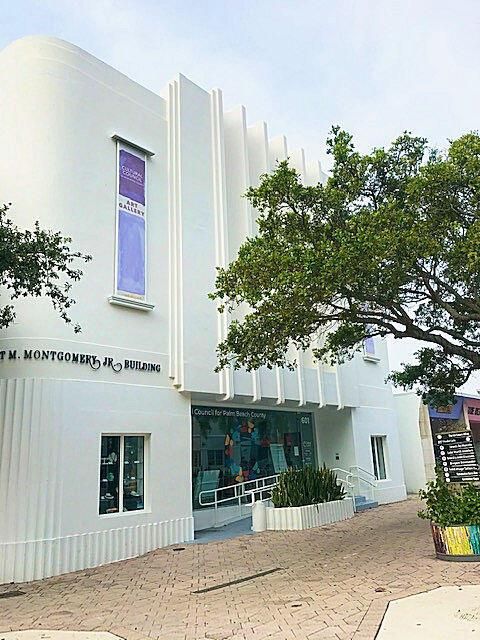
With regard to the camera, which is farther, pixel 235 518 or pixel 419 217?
pixel 235 518

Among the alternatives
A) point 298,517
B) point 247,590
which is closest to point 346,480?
point 298,517

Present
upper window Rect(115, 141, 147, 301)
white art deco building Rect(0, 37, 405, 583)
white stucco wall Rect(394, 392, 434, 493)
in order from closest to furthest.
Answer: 1. white art deco building Rect(0, 37, 405, 583)
2. upper window Rect(115, 141, 147, 301)
3. white stucco wall Rect(394, 392, 434, 493)

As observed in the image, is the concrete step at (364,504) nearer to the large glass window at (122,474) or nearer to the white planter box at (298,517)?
the white planter box at (298,517)

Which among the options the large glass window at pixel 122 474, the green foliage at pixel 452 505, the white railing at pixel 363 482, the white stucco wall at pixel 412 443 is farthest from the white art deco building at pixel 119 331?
the white stucco wall at pixel 412 443

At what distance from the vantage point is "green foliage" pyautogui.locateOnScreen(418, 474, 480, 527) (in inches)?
368

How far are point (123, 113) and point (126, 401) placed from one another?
24.6 ft

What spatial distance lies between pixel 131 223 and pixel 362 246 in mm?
6841

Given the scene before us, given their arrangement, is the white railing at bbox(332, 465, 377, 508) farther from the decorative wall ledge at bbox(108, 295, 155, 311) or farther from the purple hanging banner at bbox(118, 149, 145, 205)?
the purple hanging banner at bbox(118, 149, 145, 205)

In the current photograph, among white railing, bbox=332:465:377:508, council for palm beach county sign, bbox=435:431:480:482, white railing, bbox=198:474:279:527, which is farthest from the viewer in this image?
white railing, bbox=332:465:377:508

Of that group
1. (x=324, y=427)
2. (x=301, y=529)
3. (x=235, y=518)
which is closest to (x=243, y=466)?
(x=235, y=518)

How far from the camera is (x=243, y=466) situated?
1764 centimetres

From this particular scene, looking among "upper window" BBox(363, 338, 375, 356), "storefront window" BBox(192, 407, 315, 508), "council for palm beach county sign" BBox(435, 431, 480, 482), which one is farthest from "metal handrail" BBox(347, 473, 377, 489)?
"council for palm beach county sign" BBox(435, 431, 480, 482)

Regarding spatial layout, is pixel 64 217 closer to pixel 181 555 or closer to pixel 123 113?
pixel 123 113

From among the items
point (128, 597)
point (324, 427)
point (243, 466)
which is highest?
point (324, 427)
